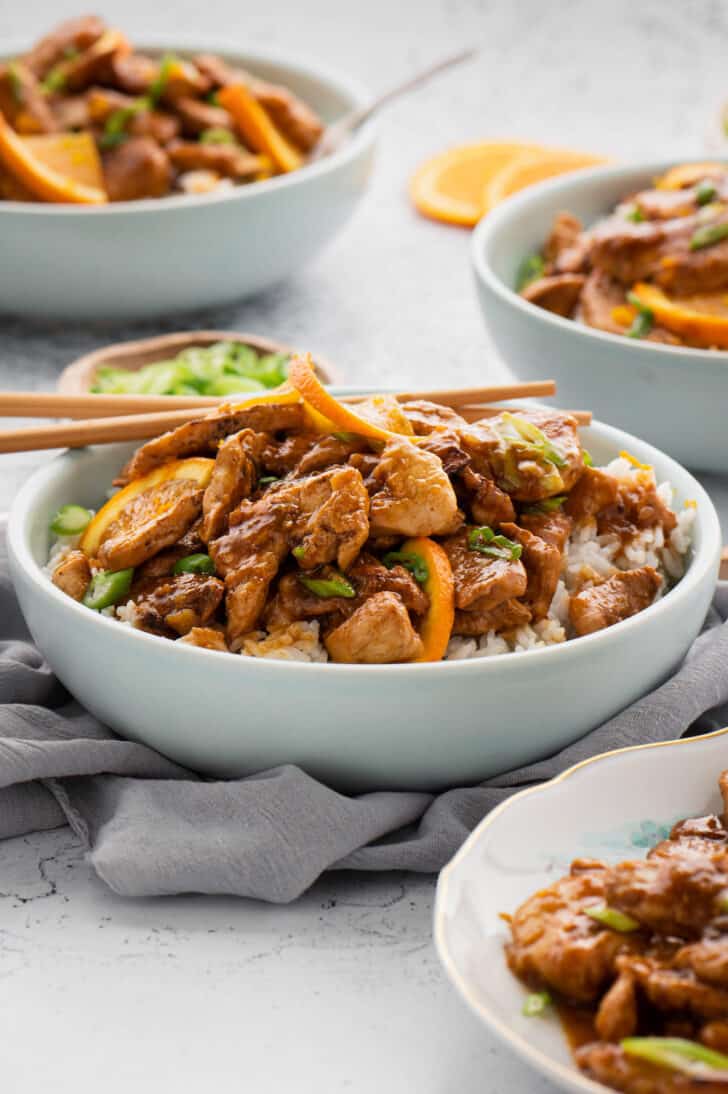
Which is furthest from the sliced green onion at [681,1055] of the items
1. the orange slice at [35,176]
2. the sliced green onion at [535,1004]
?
the orange slice at [35,176]

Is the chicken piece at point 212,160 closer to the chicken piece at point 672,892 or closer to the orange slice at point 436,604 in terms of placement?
the orange slice at point 436,604

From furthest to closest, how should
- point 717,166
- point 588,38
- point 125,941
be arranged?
point 588,38, point 717,166, point 125,941

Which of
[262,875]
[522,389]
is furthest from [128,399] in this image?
[262,875]

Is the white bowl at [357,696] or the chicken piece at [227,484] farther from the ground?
the chicken piece at [227,484]

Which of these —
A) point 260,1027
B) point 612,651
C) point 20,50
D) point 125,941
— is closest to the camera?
point 260,1027

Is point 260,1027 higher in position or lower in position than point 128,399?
lower

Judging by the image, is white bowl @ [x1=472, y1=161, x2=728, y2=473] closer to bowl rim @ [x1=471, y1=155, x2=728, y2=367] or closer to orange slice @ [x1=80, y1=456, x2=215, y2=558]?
bowl rim @ [x1=471, y1=155, x2=728, y2=367]

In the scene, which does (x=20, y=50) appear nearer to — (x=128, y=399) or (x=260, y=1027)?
(x=128, y=399)
